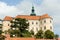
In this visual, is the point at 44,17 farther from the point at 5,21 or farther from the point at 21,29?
the point at 21,29

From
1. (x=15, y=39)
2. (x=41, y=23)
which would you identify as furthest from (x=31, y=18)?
(x=15, y=39)

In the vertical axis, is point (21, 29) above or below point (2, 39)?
above

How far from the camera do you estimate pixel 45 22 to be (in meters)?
114

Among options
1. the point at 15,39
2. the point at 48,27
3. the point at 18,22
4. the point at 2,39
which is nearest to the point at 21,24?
the point at 18,22

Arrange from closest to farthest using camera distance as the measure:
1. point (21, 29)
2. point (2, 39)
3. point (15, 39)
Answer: point (2, 39), point (15, 39), point (21, 29)

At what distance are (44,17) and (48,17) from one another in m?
2.26

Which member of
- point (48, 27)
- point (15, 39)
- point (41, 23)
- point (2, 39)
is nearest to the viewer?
point (2, 39)

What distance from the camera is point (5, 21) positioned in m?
119

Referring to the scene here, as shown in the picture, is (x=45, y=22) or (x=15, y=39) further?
(x=45, y=22)

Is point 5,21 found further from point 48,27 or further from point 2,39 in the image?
point 2,39

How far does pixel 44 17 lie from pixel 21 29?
33792 millimetres

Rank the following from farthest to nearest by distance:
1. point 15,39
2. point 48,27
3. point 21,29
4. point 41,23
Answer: point 41,23
point 48,27
point 21,29
point 15,39

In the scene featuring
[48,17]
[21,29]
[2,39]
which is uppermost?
[48,17]

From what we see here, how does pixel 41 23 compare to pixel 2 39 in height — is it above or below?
above
